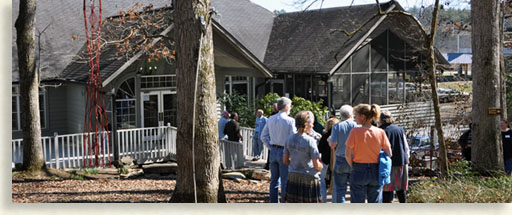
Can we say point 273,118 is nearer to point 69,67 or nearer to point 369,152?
point 369,152

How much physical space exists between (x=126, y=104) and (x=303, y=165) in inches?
482

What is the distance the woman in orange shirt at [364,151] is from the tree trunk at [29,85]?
7.61 m

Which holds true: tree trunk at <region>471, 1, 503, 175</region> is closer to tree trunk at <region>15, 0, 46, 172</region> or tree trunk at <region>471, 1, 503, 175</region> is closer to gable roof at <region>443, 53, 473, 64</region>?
tree trunk at <region>15, 0, 46, 172</region>

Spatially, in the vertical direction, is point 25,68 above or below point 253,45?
below

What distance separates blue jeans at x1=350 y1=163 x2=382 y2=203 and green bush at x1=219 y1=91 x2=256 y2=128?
40.4ft

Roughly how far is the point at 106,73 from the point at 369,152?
1039cm

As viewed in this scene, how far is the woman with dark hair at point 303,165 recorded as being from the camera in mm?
7086

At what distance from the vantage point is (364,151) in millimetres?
7012

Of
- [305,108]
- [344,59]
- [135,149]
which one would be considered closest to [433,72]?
[305,108]

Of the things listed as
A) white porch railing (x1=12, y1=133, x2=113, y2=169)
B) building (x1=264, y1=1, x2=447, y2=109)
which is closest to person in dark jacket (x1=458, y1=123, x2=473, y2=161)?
white porch railing (x1=12, y1=133, x2=113, y2=169)

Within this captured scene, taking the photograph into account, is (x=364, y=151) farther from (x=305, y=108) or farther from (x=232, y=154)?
(x=305, y=108)

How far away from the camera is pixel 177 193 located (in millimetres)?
8039

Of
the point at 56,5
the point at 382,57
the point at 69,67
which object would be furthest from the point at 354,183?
the point at 382,57

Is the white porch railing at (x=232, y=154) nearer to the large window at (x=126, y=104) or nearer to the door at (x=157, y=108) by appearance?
the door at (x=157, y=108)
